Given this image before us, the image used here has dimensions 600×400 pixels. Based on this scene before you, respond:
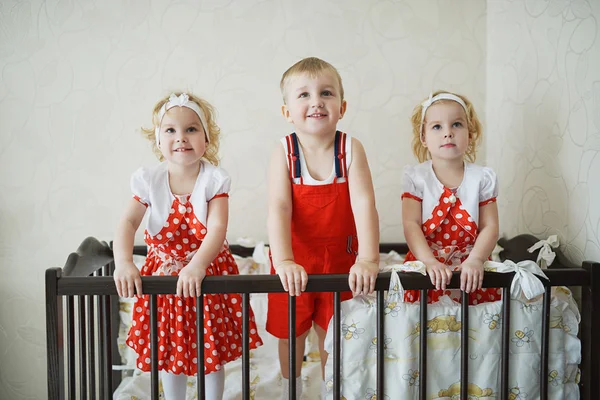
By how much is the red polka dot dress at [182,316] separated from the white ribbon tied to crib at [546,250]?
2.93ft

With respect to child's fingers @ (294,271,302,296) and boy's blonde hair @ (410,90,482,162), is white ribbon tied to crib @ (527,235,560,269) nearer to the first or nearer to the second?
boy's blonde hair @ (410,90,482,162)

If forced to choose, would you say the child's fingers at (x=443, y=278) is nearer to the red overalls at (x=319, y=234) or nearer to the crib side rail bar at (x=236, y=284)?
the crib side rail bar at (x=236, y=284)

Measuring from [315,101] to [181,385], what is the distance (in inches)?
35.4

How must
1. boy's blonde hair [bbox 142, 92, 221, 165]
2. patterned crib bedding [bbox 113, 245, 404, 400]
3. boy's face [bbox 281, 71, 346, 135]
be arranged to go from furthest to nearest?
patterned crib bedding [bbox 113, 245, 404, 400]
boy's blonde hair [bbox 142, 92, 221, 165]
boy's face [bbox 281, 71, 346, 135]

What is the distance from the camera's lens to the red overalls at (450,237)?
1654 mm

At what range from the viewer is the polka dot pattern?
1.56 meters

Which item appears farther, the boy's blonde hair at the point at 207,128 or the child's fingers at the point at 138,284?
the boy's blonde hair at the point at 207,128

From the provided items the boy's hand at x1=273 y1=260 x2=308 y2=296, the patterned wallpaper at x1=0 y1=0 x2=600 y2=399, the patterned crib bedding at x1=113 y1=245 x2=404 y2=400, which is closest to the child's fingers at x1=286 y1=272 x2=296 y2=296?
the boy's hand at x1=273 y1=260 x2=308 y2=296

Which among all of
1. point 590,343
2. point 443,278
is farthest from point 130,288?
point 590,343

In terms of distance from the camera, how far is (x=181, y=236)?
1.63 m

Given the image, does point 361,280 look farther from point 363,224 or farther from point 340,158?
point 340,158

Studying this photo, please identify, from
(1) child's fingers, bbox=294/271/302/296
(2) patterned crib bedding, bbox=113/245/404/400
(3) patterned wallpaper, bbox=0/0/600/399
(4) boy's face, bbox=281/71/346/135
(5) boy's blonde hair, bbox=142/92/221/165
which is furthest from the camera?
(3) patterned wallpaper, bbox=0/0/600/399

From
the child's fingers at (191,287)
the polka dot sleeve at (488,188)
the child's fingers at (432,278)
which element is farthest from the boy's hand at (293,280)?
the polka dot sleeve at (488,188)

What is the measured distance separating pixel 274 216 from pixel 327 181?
18cm
